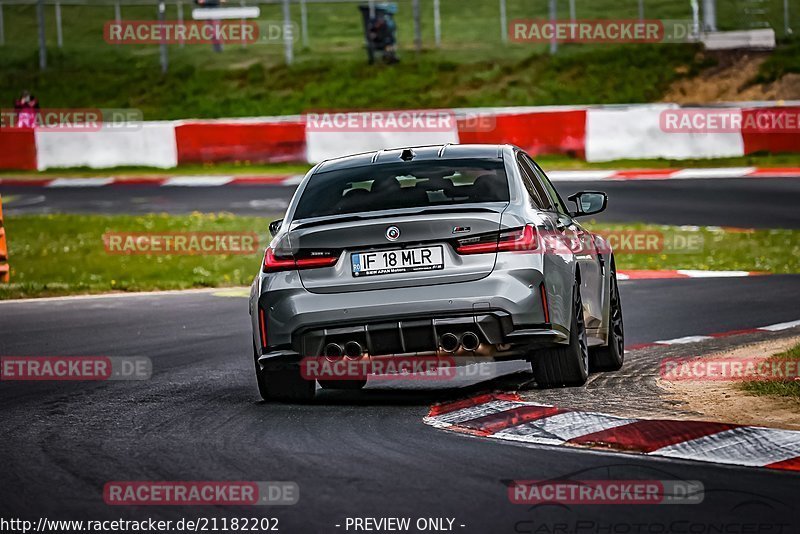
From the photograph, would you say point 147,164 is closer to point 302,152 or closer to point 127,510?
point 302,152

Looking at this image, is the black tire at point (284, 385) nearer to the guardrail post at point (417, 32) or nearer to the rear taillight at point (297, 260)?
the rear taillight at point (297, 260)

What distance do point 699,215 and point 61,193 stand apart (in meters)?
12.1

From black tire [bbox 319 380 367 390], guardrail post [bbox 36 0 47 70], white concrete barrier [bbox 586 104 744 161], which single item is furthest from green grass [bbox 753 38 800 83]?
black tire [bbox 319 380 367 390]

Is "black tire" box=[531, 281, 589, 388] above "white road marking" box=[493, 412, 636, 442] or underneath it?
above

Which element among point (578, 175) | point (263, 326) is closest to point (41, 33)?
point (578, 175)

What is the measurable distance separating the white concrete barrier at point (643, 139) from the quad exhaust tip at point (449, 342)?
21.8 metres

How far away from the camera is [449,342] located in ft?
29.3

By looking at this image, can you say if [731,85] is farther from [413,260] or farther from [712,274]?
[413,260]

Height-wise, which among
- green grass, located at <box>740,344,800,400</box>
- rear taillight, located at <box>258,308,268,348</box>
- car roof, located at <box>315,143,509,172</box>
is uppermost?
car roof, located at <box>315,143,509,172</box>

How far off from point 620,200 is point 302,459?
60.7 feet

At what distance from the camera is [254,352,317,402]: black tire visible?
959 centimetres

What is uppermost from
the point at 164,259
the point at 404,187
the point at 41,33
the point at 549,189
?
the point at 41,33

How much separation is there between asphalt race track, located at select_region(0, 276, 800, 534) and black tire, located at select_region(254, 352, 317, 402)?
99 mm

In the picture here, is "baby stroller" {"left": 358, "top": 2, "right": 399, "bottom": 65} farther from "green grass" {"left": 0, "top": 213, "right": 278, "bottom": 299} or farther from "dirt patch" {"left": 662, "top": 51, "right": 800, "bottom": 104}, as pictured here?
"green grass" {"left": 0, "top": 213, "right": 278, "bottom": 299}
